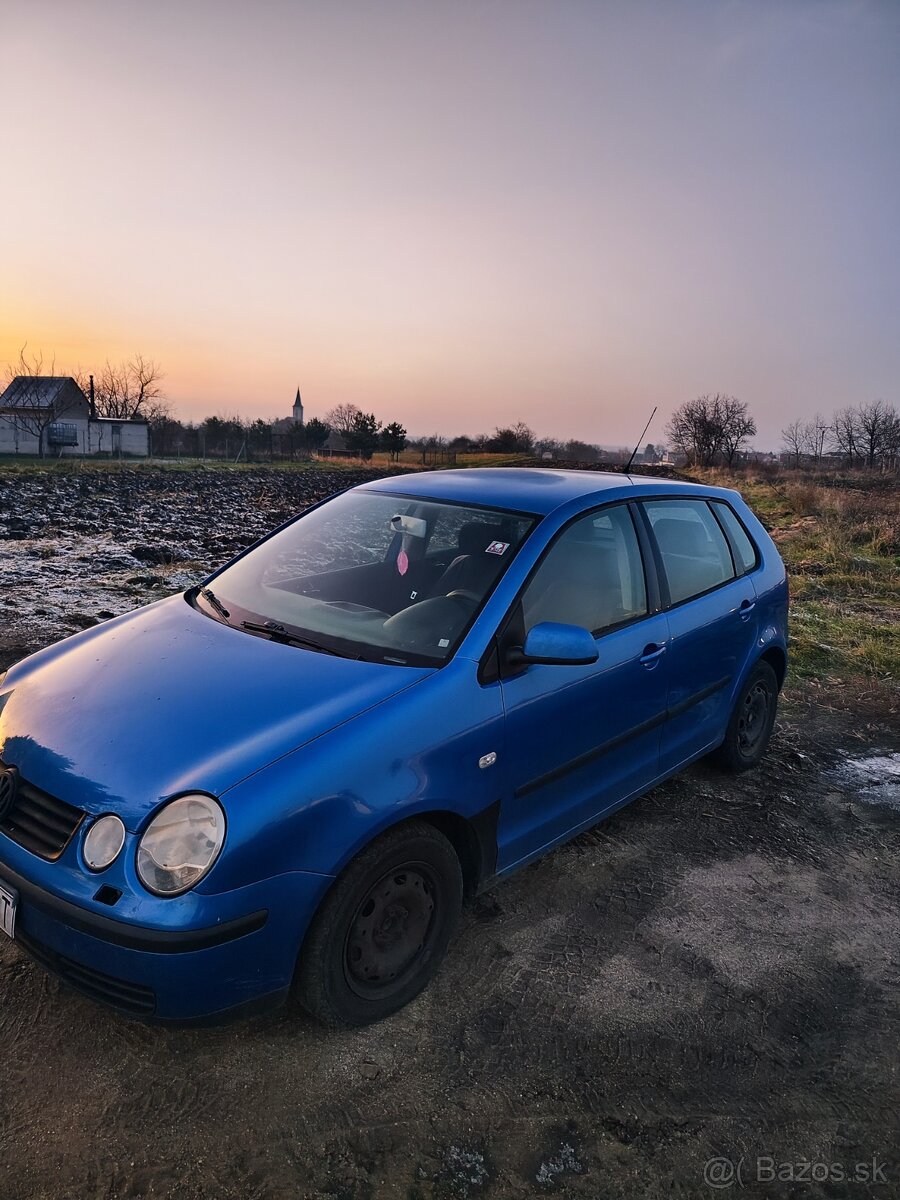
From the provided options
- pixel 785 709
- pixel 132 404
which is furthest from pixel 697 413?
pixel 785 709

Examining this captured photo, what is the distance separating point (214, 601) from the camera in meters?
3.40

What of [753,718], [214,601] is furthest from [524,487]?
[753,718]

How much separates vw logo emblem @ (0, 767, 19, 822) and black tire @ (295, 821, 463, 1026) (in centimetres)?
99

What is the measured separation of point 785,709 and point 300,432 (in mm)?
66496

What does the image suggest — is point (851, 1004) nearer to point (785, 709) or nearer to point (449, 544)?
point (449, 544)

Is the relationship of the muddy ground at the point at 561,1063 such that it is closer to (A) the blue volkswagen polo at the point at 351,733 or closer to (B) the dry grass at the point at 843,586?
(A) the blue volkswagen polo at the point at 351,733

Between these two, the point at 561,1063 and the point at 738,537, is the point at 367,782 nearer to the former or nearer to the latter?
the point at 561,1063

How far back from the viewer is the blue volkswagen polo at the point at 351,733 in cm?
211

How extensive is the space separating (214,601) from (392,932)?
5.32 ft

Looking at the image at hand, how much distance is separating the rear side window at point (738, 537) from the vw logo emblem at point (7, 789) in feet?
11.8

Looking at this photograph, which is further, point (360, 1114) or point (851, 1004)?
point (851, 1004)

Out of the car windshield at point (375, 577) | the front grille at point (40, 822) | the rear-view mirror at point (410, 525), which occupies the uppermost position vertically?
the rear-view mirror at point (410, 525)

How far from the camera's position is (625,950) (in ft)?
9.78

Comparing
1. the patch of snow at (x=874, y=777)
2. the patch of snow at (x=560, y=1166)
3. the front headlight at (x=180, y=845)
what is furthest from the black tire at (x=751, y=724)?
the front headlight at (x=180, y=845)
